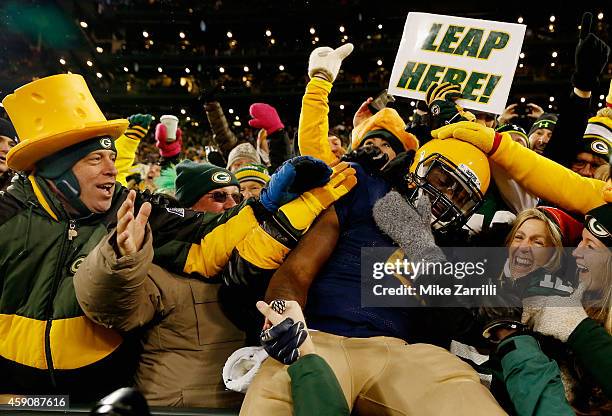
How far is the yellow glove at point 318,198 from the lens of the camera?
213 centimetres

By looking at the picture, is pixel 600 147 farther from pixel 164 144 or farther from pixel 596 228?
pixel 164 144

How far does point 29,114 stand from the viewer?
2219 mm

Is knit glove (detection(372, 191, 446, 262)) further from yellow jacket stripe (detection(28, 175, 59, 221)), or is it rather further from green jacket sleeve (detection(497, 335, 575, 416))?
yellow jacket stripe (detection(28, 175, 59, 221))

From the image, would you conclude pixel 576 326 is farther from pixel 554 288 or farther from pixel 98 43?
pixel 98 43

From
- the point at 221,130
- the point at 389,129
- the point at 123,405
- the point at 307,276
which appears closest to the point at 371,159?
the point at 389,129

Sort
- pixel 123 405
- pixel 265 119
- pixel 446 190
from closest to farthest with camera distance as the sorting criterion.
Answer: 1. pixel 123 405
2. pixel 446 190
3. pixel 265 119

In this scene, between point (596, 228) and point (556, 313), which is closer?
point (556, 313)

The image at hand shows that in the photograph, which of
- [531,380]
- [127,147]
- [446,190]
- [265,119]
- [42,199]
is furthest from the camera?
[265,119]

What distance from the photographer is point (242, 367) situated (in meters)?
1.93

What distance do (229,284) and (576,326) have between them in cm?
126

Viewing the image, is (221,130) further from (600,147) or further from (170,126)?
(600,147)

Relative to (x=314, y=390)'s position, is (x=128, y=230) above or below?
above

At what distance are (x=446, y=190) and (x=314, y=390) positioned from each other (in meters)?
1.12

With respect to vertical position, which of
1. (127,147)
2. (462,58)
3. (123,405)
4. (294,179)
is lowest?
(127,147)
